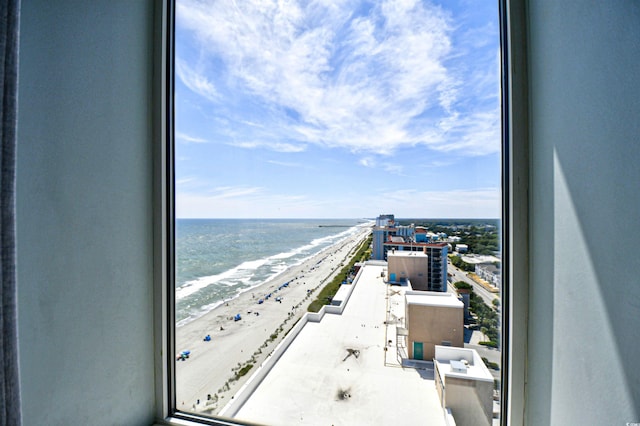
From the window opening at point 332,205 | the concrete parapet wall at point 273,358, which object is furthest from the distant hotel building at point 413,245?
the concrete parapet wall at point 273,358

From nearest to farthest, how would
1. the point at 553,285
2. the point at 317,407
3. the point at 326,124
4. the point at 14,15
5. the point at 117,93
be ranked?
the point at 14,15, the point at 553,285, the point at 117,93, the point at 317,407, the point at 326,124

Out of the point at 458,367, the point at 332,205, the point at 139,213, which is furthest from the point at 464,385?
the point at 139,213

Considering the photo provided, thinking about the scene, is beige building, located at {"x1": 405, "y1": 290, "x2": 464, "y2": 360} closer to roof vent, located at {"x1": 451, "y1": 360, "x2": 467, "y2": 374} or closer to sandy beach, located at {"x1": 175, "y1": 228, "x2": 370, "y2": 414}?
roof vent, located at {"x1": 451, "y1": 360, "x2": 467, "y2": 374}

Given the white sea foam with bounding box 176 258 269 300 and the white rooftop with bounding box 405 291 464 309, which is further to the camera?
the white sea foam with bounding box 176 258 269 300

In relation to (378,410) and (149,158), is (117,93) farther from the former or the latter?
(378,410)

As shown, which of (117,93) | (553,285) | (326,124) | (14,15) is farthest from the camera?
(326,124)

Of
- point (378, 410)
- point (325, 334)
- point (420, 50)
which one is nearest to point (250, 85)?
point (420, 50)

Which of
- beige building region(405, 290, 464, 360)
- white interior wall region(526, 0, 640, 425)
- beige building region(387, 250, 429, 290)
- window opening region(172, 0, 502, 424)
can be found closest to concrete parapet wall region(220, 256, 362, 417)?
window opening region(172, 0, 502, 424)
